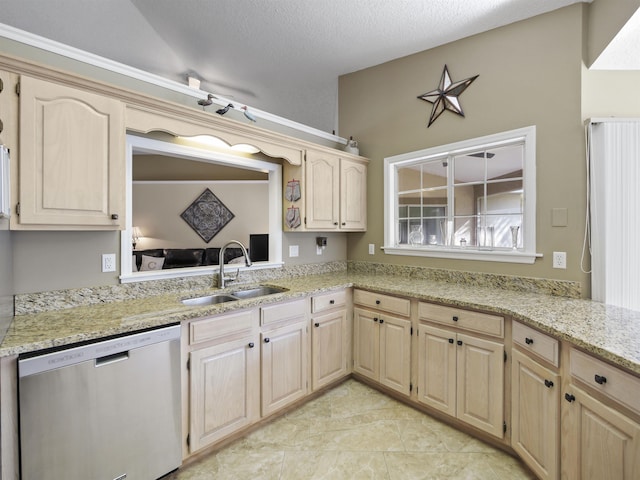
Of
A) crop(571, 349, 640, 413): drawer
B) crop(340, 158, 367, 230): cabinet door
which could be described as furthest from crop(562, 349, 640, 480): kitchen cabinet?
crop(340, 158, 367, 230): cabinet door

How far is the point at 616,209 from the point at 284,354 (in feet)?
7.68

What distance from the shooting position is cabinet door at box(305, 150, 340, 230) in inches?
110

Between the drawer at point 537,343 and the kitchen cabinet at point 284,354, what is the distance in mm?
1382

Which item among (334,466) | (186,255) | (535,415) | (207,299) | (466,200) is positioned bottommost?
(334,466)

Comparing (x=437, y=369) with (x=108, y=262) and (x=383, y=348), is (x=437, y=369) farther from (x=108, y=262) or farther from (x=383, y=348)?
(x=108, y=262)

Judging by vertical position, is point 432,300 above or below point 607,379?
above

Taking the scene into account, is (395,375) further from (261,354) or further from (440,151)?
(440,151)

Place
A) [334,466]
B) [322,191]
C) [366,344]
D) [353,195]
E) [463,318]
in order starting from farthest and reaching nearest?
[353,195], [322,191], [366,344], [463,318], [334,466]

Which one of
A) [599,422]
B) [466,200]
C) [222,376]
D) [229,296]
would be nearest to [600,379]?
[599,422]

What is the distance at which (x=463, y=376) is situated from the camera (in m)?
2.07

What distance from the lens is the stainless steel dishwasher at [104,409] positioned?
1.29 m

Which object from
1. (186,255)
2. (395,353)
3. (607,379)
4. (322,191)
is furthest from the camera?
(186,255)

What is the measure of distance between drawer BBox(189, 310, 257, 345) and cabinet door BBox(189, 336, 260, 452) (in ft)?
0.22

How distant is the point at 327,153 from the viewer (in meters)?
2.93
